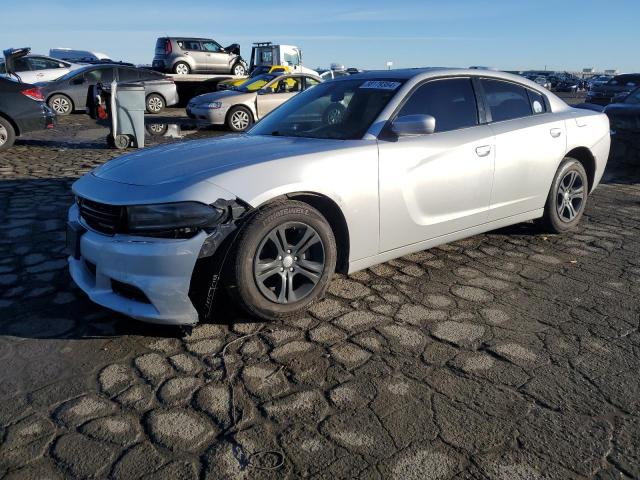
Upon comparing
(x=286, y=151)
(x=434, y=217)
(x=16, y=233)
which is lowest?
(x=16, y=233)

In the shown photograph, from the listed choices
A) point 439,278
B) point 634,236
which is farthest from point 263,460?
point 634,236

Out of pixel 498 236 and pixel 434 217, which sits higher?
pixel 434 217

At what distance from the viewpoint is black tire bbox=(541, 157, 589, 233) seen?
503cm

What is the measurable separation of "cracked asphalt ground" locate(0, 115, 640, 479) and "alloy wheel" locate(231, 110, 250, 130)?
30.8 feet

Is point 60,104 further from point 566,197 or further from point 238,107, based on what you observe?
point 566,197

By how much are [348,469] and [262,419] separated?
1.57 feet

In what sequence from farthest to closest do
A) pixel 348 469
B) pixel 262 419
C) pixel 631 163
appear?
pixel 631 163, pixel 262 419, pixel 348 469

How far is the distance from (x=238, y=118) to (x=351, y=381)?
1144 centimetres

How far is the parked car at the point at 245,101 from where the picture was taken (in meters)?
13.2

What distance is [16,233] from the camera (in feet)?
16.6

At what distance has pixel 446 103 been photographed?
429 cm

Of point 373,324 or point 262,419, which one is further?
point 373,324

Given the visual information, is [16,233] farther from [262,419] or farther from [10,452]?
[262,419]

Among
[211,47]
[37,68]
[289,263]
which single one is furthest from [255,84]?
[289,263]
